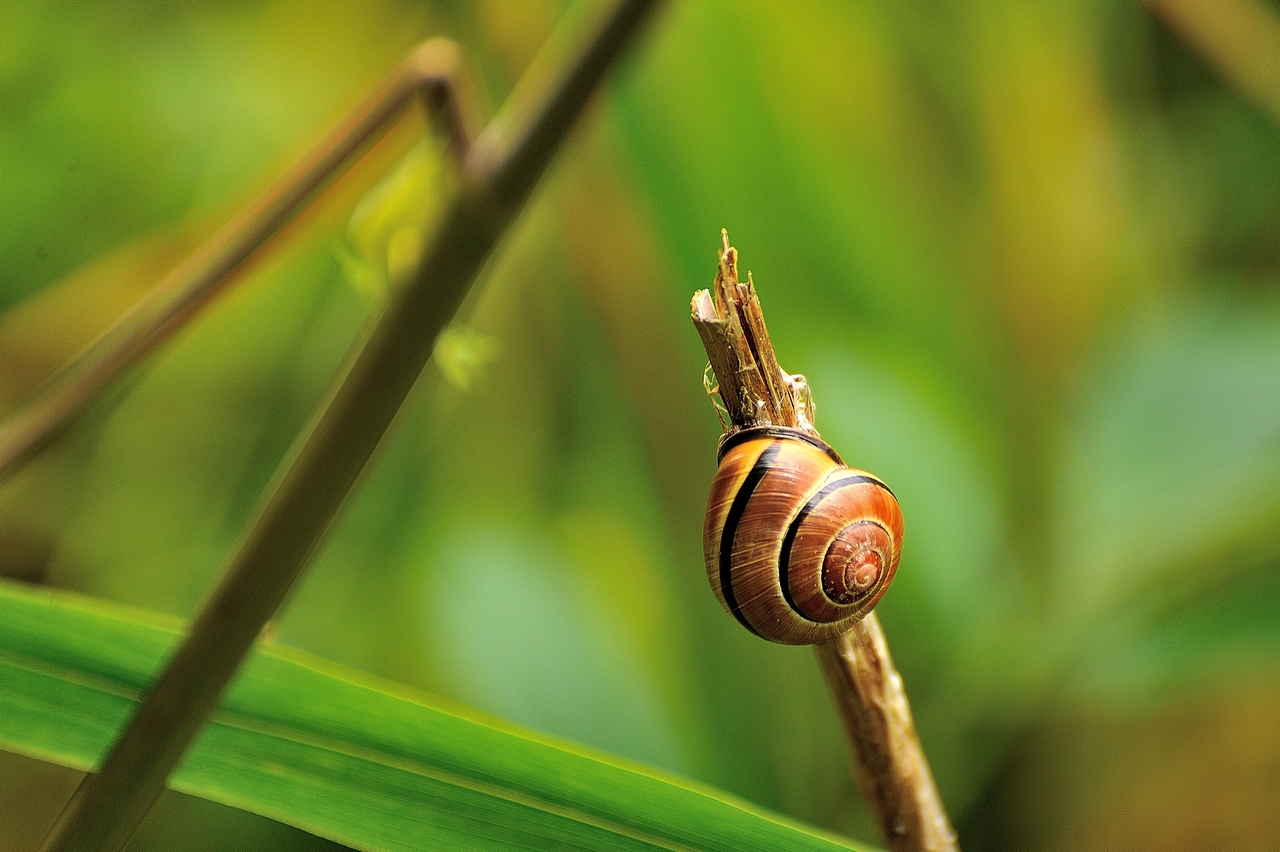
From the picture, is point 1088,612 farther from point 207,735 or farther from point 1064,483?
point 207,735

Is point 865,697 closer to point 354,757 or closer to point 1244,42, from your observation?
point 354,757

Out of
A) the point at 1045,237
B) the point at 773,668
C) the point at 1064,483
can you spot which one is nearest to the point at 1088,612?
the point at 1064,483

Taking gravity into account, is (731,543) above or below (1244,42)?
below

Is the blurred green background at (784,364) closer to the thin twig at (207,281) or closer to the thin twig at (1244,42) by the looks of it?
the thin twig at (1244,42)

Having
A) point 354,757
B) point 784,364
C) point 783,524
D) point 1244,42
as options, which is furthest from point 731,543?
point 1244,42

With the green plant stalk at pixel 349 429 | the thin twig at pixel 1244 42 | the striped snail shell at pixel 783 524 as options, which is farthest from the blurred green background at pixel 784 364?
the green plant stalk at pixel 349 429

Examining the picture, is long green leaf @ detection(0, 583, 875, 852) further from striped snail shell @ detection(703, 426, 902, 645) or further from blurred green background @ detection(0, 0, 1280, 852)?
blurred green background @ detection(0, 0, 1280, 852)

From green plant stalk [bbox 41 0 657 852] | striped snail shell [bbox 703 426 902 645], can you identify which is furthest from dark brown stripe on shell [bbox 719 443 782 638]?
green plant stalk [bbox 41 0 657 852]
